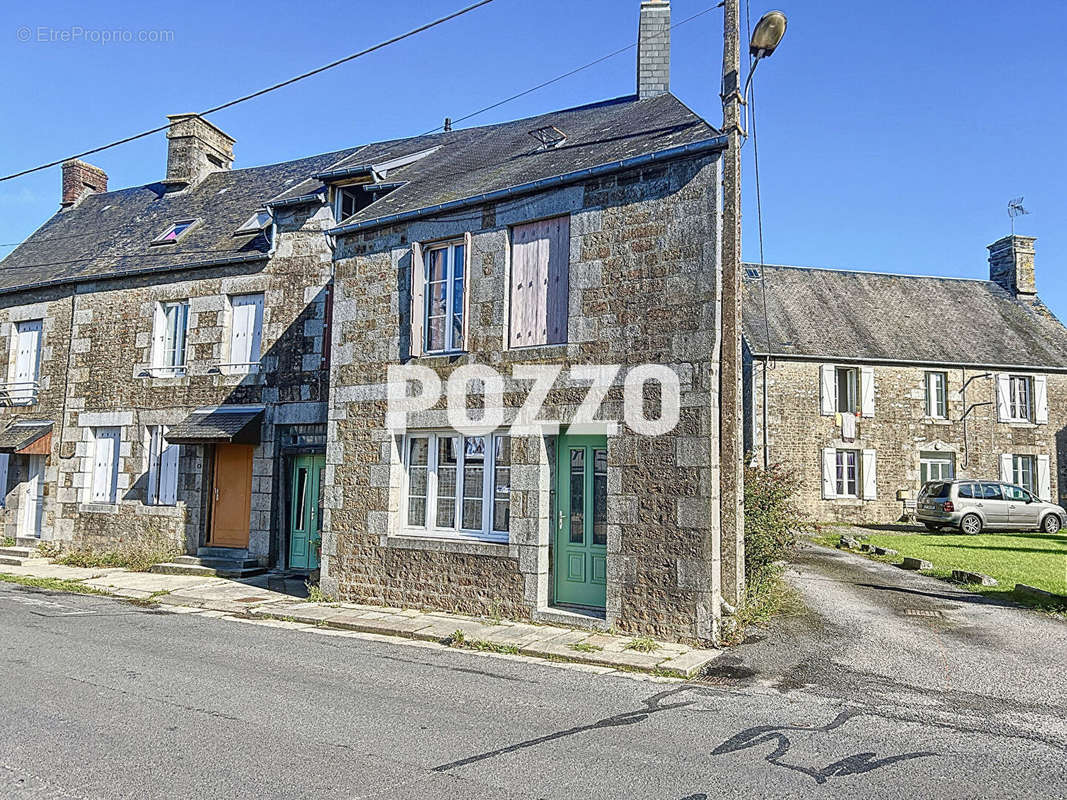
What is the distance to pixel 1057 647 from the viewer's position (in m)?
8.29

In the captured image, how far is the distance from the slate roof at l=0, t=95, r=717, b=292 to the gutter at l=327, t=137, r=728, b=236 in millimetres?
162

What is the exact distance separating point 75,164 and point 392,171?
13.0 m

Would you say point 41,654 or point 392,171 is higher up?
point 392,171

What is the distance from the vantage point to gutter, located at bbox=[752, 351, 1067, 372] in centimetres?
2333

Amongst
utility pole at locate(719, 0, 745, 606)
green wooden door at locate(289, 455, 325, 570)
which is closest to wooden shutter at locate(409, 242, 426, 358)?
green wooden door at locate(289, 455, 325, 570)

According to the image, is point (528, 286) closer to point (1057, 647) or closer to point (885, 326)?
point (1057, 647)

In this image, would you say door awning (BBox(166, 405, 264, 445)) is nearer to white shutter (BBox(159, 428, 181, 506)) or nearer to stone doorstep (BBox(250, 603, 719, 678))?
white shutter (BBox(159, 428, 181, 506))

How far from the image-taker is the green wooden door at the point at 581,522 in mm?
9664

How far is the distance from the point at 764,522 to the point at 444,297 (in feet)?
17.0

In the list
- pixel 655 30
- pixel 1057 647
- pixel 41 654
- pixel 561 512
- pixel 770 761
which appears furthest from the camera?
pixel 655 30

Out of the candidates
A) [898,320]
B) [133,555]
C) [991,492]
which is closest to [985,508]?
[991,492]

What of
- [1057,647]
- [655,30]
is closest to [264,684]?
[1057,647]

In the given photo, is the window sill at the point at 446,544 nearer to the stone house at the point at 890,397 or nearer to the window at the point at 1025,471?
the stone house at the point at 890,397

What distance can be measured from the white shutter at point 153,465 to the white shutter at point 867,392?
18.9 m
